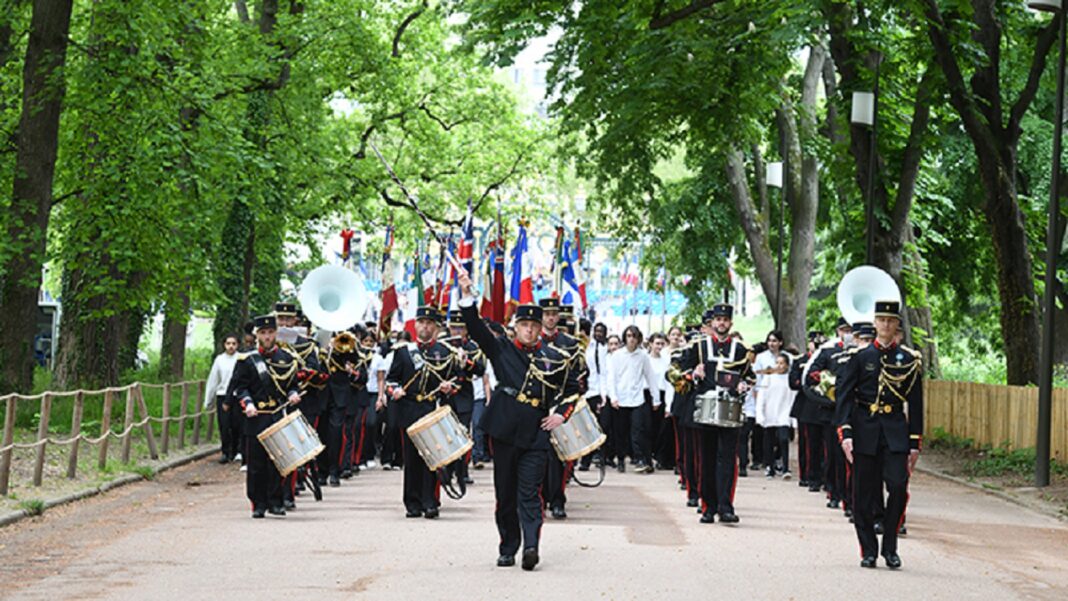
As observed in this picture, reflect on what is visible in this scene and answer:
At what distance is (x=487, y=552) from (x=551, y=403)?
1.40 m

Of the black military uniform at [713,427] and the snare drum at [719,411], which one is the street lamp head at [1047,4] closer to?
the black military uniform at [713,427]

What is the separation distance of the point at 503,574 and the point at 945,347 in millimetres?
41131

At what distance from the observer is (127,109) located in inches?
991

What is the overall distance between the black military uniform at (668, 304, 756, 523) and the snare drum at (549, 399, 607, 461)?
219 cm

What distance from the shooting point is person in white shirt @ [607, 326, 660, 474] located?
24.7 meters

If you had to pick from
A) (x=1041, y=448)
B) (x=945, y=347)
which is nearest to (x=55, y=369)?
(x=1041, y=448)

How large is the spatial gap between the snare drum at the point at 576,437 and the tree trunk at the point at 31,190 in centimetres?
1227

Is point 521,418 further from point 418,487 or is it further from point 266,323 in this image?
point 266,323

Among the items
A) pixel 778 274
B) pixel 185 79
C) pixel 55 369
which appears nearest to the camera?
pixel 185 79

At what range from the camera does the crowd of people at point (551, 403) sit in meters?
12.9

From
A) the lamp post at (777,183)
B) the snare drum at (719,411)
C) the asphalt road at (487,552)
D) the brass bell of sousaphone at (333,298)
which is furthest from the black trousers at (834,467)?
the lamp post at (777,183)

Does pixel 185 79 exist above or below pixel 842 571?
above

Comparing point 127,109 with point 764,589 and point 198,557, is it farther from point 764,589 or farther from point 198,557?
point 764,589

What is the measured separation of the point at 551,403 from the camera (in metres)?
12.9
